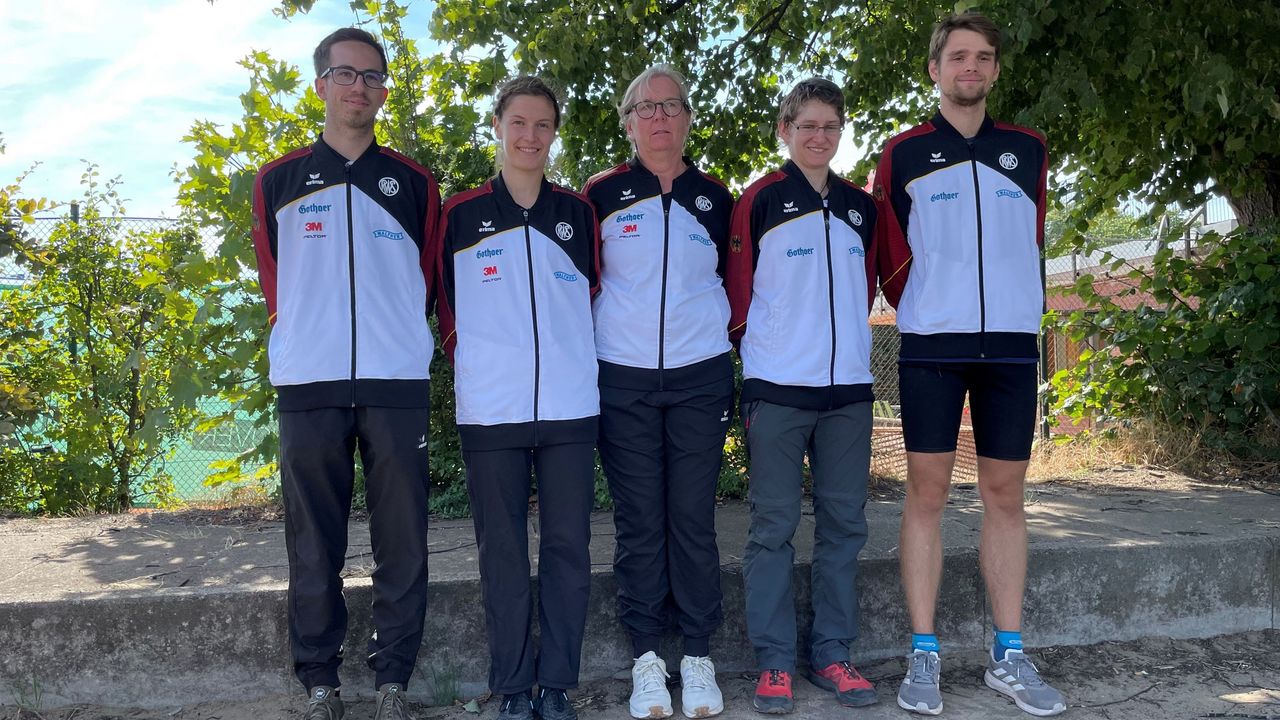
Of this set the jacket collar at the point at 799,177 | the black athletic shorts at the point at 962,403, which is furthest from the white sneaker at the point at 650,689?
the jacket collar at the point at 799,177

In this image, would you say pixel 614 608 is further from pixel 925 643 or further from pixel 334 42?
pixel 334 42

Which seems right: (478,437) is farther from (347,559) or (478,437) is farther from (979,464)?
(979,464)

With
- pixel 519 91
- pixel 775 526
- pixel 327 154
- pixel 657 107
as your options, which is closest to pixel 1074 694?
pixel 775 526

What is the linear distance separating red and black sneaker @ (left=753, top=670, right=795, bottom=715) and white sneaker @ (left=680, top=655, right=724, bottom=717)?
0.45 ft

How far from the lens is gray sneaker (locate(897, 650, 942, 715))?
3225mm

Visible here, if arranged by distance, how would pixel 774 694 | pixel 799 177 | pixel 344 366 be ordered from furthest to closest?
pixel 799 177
pixel 774 694
pixel 344 366

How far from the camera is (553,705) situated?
3.10m

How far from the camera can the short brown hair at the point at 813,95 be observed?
334 centimetres

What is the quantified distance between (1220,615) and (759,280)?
257 centimetres

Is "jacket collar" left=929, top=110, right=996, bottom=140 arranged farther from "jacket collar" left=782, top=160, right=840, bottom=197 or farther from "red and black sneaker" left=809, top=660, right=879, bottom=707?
"red and black sneaker" left=809, top=660, right=879, bottom=707

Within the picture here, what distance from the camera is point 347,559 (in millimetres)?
4023

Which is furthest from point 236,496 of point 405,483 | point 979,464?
point 979,464

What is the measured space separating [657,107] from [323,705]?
7.48 feet

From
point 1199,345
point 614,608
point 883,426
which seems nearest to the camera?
point 614,608
